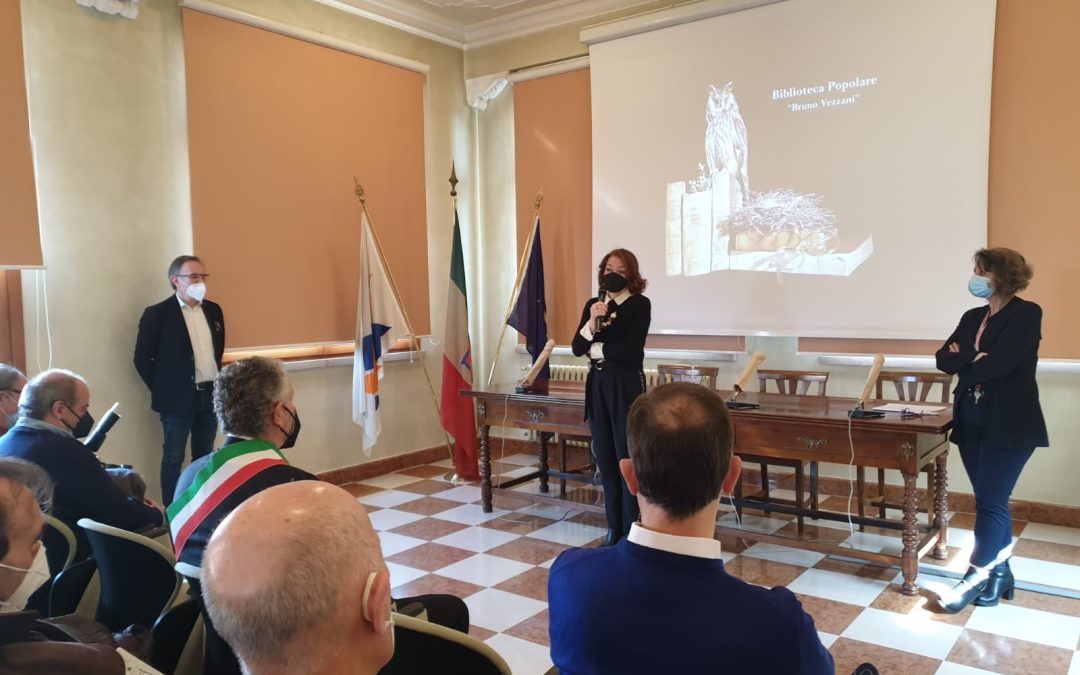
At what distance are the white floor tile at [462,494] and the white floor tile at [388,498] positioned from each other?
7.1 inches

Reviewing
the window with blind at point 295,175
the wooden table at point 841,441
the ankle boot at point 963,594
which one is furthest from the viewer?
the window with blind at point 295,175

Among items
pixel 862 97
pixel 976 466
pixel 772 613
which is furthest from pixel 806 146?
pixel 772 613

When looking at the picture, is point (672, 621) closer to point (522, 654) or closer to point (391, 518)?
point (522, 654)

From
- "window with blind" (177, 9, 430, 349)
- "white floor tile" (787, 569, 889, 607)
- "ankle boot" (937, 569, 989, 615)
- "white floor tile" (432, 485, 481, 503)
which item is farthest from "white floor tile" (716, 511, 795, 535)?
"window with blind" (177, 9, 430, 349)

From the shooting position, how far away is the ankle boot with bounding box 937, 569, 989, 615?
3.26 m

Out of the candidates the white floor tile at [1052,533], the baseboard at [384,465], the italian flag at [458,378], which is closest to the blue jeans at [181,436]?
the baseboard at [384,465]

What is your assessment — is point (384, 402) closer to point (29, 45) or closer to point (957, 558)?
point (29, 45)

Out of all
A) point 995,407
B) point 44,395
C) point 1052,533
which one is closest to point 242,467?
point 44,395

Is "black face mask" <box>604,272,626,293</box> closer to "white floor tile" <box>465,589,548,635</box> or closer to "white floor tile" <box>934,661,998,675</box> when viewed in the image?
"white floor tile" <box>465,589,548,635</box>

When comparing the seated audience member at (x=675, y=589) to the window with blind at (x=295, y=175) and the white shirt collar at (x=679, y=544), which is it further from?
the window with blind at (x=295, y=175)

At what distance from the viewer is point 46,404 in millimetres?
2545

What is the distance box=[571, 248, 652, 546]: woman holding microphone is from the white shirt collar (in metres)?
2.59

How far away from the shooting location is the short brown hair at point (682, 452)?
4.46 ft

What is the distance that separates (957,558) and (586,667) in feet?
11.1
